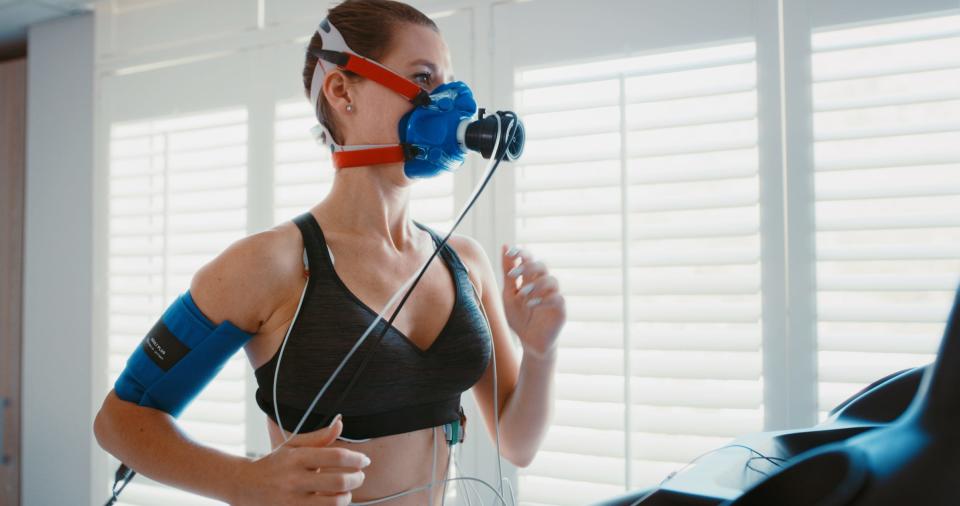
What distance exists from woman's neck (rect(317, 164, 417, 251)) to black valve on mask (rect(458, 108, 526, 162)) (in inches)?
5.0

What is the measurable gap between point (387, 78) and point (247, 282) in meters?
0.39

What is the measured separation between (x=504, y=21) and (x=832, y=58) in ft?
2.76

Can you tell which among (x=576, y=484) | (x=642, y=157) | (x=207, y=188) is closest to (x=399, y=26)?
(x=642, y=157)

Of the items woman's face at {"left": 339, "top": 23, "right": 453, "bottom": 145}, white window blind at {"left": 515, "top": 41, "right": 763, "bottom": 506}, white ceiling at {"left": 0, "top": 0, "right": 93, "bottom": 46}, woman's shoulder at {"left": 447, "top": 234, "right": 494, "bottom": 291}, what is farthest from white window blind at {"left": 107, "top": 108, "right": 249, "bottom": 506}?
woman's face at {"left": 339, "top": 23, "right": 453, "bottom": 145}

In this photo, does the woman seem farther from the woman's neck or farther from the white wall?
the white wall

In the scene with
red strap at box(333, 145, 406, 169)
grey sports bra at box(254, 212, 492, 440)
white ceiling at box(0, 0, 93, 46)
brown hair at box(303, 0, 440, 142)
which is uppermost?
white ceiling at box(0, 0, 93, 46)

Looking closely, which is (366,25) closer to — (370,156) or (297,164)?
(370,156)

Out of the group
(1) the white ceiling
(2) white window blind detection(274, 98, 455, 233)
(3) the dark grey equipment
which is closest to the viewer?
(3) the dark grey equipment

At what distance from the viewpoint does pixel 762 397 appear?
1652mm

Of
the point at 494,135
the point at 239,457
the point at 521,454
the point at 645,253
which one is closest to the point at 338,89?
the point at 494,135

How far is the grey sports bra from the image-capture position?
1.04m

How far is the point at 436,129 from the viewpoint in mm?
1117

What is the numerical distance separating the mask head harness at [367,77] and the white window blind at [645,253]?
76 centimetres

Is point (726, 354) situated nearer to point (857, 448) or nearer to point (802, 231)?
point (802, 231)
